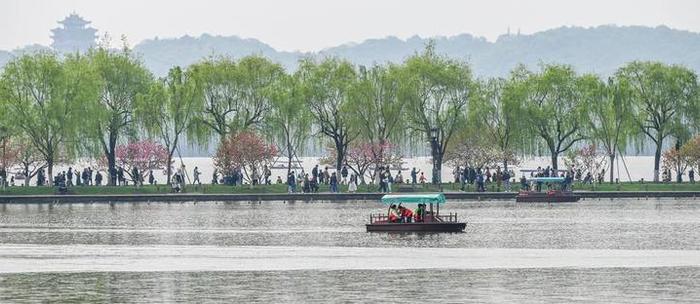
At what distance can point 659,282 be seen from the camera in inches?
1921

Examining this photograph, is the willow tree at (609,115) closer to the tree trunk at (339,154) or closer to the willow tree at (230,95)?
the tree trunk at (339,154)

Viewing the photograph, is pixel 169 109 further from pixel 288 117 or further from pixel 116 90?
pixel 288 117

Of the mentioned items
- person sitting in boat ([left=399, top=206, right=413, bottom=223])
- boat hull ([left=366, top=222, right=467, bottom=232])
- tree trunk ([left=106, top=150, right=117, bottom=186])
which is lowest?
boat hull ([left=366, top=222, right=467, bottom=232])

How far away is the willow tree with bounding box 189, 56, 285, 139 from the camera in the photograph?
126 meters

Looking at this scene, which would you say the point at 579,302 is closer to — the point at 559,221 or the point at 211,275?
the point at 211,275

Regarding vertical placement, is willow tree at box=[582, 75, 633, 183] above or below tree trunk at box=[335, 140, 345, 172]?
above

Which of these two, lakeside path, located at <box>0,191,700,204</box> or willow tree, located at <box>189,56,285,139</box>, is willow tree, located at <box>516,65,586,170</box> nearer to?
lakeside path, located at <box>0,191,700,204</box>

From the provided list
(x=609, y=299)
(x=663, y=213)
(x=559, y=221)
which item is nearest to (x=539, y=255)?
(x=609, y=299)

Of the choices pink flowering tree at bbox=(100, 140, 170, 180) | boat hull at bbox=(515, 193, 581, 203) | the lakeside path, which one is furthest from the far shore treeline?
boat hull at bbox=(515, 193, 581, 203)

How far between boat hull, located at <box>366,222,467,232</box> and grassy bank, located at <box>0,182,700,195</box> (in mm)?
39999

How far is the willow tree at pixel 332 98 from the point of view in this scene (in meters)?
127

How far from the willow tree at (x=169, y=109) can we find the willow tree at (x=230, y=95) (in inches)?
41.5

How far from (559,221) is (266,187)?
39.0 metres

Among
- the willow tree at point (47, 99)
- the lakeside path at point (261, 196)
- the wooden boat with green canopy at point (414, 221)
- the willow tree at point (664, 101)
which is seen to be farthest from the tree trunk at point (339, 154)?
the wooden boat with green canopy at point (414, 221)
